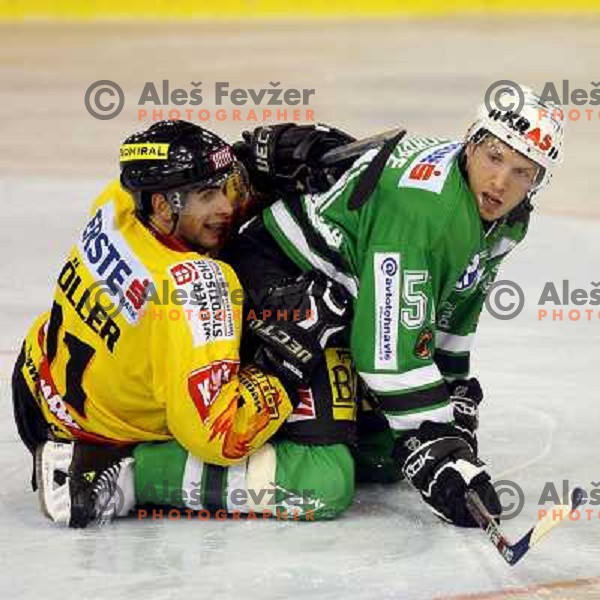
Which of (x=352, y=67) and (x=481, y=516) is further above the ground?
(x=352, y=67)

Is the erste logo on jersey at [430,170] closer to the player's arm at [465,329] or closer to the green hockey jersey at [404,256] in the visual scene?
the green hockey jersey at [404,256]

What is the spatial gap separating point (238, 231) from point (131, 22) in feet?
20.9

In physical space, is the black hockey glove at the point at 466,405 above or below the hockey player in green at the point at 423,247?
below

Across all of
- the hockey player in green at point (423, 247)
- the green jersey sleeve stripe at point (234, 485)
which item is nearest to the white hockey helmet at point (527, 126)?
the hockey player in green at point (423, 247)

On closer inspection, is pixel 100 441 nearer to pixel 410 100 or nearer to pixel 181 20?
pixel 410 100

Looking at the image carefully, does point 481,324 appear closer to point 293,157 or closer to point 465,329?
point 465,329

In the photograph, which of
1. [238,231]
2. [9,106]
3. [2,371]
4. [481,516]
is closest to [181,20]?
[9,106]

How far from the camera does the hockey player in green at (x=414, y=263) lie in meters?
4.01

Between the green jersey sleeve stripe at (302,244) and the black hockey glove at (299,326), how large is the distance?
20 millimetres

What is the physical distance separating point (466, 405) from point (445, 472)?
0.50 m

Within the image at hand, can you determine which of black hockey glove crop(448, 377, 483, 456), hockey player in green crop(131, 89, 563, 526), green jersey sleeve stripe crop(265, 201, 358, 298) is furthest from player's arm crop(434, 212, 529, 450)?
green jersey sleeve stripe crop(265, 201, 358, 298)

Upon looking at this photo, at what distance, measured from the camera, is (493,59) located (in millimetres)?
9672

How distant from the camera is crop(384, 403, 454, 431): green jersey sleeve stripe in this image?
408cm

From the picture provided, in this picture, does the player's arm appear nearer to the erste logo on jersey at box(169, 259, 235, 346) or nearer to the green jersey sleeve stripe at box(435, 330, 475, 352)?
the green jersey sleeve stripe at box(435, 330, 475, 352)
